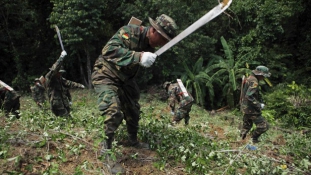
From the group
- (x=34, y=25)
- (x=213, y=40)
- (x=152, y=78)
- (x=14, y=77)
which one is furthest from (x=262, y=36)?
(x=14, y=77)

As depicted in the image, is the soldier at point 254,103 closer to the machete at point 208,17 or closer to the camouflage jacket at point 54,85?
the machete at point 208,17

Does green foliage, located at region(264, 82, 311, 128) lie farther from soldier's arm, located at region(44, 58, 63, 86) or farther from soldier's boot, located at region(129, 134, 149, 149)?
soldier's arm, located at region(44, 58, 63, 86)

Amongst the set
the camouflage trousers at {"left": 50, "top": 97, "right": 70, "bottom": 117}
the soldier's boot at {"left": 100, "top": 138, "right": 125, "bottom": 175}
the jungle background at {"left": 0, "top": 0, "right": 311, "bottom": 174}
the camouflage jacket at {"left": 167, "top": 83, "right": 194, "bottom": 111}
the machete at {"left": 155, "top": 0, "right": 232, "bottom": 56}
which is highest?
the jungle background at {"left": 0, "top": 0, "right": 311, "bottom": 174}

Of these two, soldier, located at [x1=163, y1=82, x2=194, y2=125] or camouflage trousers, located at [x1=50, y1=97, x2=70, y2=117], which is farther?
soldier, located at [x1=163, y1=82, x2=194, y2=125]

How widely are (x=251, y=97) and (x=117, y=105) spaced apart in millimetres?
4228

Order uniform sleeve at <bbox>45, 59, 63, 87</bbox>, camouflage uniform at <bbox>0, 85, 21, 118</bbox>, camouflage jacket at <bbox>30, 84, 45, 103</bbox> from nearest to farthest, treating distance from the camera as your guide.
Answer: uniform sleeve at <bbox>45, 59, 63, 87</bbox>, camouflage uniform at <bbox>0, 85, 21, 118</bbox>, camouflage jacket at <bbox>30, 84, 45, 103</bbox>

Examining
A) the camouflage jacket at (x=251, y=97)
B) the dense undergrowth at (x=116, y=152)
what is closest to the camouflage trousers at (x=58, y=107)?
the dense undergrowth at (x=116, y=152)

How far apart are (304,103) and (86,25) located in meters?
9.46

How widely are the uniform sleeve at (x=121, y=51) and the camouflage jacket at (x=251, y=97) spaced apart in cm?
401

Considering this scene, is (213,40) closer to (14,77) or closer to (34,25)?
(34,25)

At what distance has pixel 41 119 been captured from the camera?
17.4 feet

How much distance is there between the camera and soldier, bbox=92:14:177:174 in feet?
12.7

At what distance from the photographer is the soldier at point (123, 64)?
3.88 metres

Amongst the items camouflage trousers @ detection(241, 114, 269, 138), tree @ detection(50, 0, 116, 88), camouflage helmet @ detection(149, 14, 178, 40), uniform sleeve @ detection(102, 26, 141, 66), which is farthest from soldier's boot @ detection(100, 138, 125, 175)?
tree @ detection(50, 0, 116, 88)
